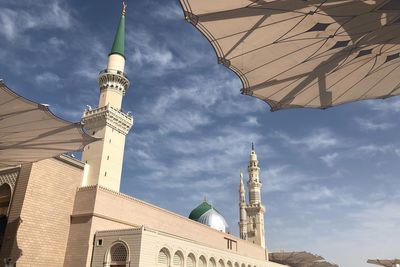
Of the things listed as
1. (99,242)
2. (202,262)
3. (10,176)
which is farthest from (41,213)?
(202,262)

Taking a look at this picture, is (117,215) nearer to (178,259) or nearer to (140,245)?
(140,245)

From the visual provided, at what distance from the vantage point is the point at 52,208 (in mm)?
23766

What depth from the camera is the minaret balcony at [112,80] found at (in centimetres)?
3694

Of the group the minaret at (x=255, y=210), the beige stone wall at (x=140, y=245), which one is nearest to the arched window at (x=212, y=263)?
the beige stone wall at (x=140, y=245)

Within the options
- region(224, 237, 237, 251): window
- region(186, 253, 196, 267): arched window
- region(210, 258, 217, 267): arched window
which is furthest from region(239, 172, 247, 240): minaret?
region(186, 253, 196, 267): arched window

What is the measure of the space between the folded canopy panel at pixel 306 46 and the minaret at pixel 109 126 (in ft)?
68.8

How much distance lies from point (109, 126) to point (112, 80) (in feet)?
17.2

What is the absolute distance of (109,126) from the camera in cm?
3469

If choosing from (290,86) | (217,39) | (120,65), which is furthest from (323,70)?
(120,65)

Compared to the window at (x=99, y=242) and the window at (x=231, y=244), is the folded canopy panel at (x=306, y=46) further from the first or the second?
the window at (x=231, y=244)

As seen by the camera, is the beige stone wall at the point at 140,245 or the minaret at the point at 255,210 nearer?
the beige stone wall at the point at 140,245

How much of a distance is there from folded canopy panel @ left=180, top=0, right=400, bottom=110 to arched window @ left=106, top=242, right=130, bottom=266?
14022 mm

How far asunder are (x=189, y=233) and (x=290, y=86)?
21596 mm

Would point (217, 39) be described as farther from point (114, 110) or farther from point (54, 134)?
point (114, 110)
